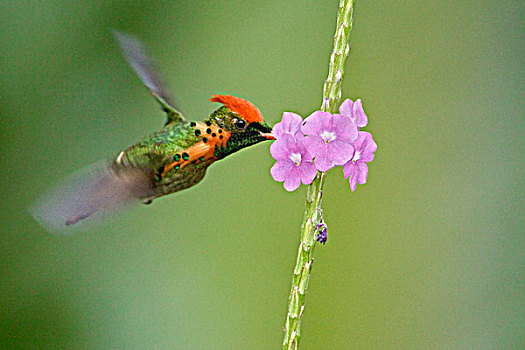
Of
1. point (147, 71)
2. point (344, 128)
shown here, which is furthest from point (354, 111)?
point (147, 71)

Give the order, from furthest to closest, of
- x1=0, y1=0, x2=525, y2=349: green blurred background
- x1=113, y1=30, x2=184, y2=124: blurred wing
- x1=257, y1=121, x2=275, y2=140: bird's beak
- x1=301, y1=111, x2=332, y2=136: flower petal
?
x1=0, y1=0, x2=525, y2=349: green blurred background
x1=113, y1=30, x2=184, y2=124: blurred wing
x1=257, y1=121, x2=275, y2=140: bird's beak
x1=301, y1=111, x2=332, y2=136: flower petal

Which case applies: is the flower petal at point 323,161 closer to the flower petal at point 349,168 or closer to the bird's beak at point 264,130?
the flower petal at point 349,168

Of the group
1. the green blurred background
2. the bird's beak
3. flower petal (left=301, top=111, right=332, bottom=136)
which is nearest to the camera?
flower petal (left=301, top=111, right=332, bottom=136)


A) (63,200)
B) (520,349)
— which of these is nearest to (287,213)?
(520,349)

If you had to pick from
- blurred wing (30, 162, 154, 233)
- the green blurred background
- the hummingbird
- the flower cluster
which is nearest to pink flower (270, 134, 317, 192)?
the flower cluster

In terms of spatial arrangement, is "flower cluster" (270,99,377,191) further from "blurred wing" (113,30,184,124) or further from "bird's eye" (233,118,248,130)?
"blurred wing" (113,30,184,124)

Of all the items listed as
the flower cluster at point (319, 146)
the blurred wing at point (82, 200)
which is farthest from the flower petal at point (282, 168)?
the blurred wing at point (82, 200)

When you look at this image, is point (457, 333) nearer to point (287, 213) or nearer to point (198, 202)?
point (287, 213)
